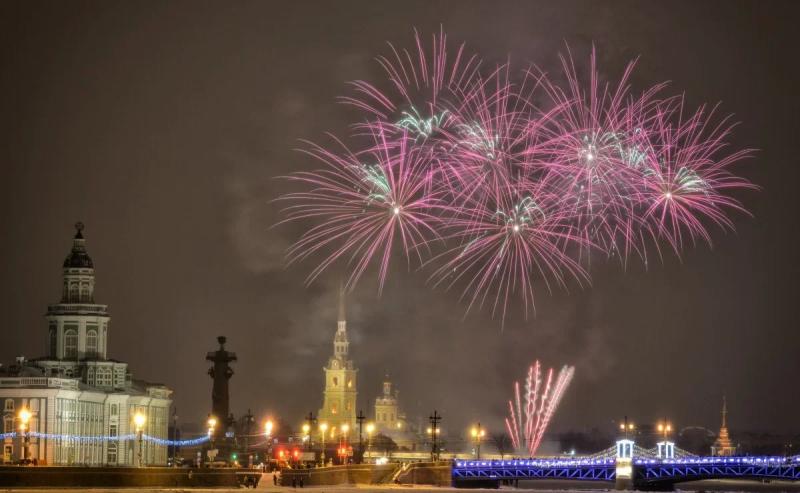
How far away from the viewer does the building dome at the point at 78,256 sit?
469ft

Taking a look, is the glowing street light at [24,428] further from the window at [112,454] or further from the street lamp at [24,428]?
the window at [112,454]

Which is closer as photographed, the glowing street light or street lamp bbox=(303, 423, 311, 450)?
the glowing street light

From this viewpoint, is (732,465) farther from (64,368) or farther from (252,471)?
(64,368)

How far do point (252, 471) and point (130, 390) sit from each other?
201 feet

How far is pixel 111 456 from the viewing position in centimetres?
14438

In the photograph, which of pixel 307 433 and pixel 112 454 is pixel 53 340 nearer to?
pixel 112 454

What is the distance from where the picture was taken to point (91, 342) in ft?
481

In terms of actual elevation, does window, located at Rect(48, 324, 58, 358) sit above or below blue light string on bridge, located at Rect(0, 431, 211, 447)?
above

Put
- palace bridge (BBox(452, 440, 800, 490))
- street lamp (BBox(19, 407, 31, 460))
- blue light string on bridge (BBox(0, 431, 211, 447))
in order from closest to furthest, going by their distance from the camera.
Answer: street lamp (BBox(19, 407, 31, 460)) → palace bridge (BBox(452, 440, 800, 490)) → blue light string on bridge (BBox(0, 431, 211, 447))

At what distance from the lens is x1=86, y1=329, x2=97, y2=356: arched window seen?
146125 mm

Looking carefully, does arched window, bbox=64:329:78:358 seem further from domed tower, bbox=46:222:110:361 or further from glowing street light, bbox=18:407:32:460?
glowing street light, bbox=18:407:32:460

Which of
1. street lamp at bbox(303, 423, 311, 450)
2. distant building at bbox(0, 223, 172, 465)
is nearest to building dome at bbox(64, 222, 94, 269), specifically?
distant building at bbox(0, 223, 172, 465)

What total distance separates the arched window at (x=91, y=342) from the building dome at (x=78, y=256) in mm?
5939

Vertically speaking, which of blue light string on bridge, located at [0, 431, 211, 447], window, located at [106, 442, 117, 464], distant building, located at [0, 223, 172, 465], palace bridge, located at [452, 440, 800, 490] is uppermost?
distant building, located at [0, 223, 172, 465]
